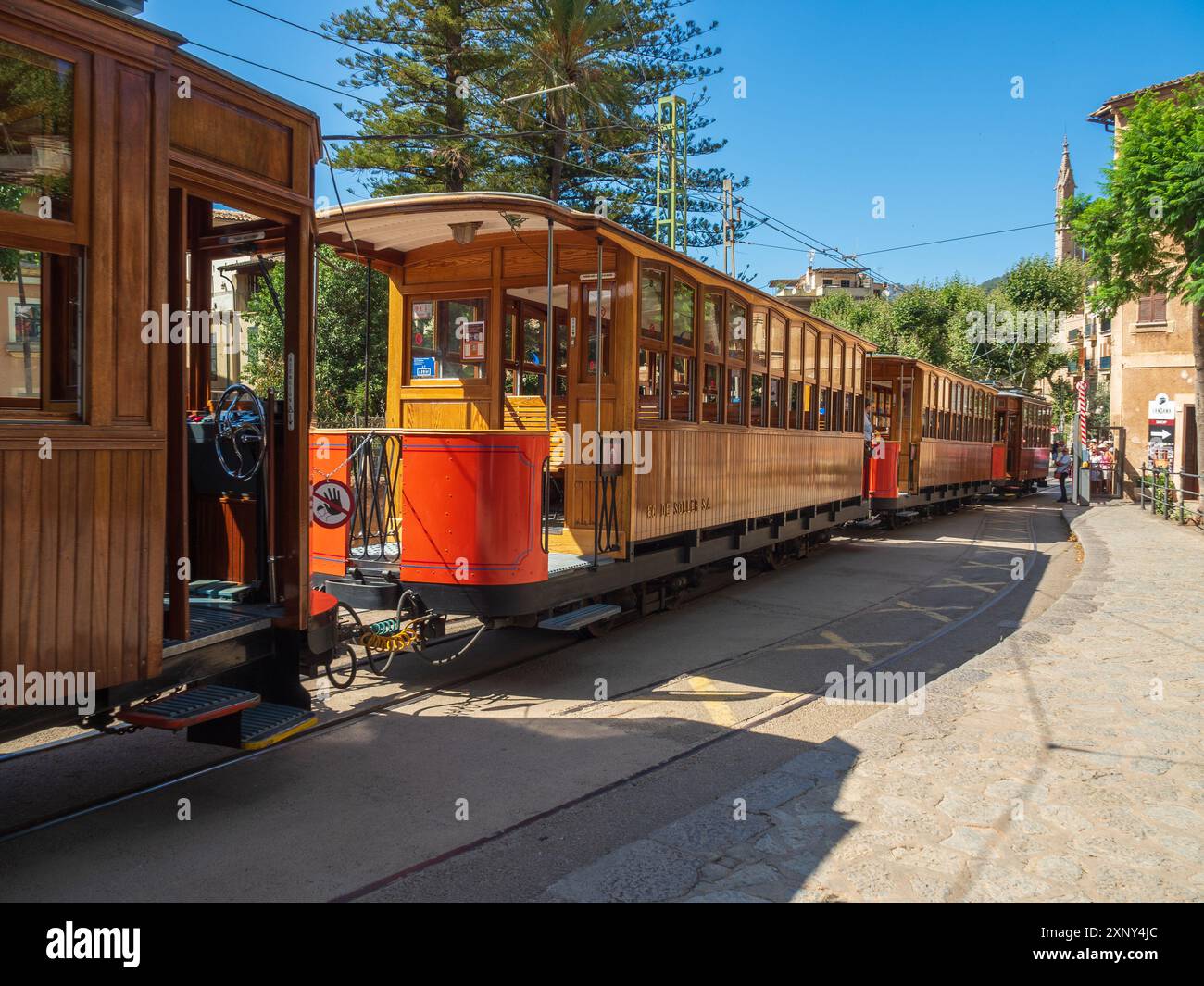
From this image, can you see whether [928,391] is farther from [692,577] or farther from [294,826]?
[294,826]

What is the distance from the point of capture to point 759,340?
421 inches

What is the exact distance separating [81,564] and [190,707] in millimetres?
850

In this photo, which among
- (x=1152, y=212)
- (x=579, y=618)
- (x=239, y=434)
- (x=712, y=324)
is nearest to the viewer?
(x=239, y=434)

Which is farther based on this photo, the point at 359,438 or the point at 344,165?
the point at 344,165

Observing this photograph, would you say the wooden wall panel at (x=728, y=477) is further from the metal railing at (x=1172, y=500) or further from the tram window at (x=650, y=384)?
the metal railing at (x=1172, y=500)

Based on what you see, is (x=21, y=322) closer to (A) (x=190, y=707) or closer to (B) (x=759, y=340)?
(A) (x=190, y=707)

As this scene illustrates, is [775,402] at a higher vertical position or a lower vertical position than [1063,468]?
higher

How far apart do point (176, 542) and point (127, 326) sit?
1.04 m

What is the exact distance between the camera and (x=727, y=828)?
13.9 ft

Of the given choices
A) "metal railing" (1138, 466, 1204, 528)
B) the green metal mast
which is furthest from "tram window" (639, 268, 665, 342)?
"metal railing" (1138, 466, 1204, 528)

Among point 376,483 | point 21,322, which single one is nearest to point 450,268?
point 376,483

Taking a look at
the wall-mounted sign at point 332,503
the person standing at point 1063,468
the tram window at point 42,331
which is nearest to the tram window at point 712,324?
the wall-mounted sign at point 332,503

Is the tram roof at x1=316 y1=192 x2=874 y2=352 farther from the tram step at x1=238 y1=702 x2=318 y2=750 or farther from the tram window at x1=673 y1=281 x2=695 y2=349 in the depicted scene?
A: the tram step at x1=238 y1=702 x2=318 y2=750
